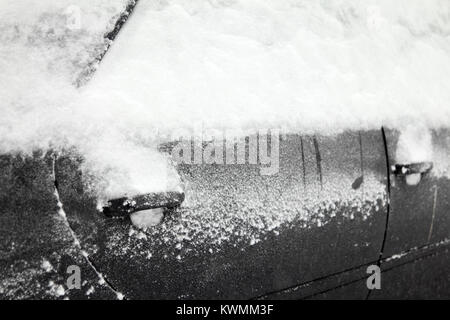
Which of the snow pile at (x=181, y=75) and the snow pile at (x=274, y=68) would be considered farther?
the snow pile at (x=274, y=68)

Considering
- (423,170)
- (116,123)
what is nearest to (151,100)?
(116,123)

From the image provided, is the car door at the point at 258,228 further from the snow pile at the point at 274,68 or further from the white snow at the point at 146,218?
the snow pile at the point at 274,68

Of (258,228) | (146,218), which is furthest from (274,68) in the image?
(146,218)

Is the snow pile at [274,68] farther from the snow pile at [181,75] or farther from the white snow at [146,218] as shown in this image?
the white snow at [146,218]

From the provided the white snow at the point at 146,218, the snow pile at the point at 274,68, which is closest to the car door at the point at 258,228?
the white snow at the point at 146,218

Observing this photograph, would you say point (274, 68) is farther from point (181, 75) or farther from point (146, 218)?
point (146, 218)

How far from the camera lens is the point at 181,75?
107cm

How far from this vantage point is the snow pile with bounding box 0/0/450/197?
0.90 m

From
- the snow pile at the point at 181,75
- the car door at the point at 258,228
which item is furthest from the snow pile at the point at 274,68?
the car door at the point at 258,228

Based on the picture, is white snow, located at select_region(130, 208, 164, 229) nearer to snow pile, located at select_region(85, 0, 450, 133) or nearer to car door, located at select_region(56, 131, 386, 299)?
car door, located at select_region(56, 131, 386, 299)

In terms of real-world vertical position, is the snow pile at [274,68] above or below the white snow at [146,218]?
above

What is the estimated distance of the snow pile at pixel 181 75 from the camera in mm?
904
